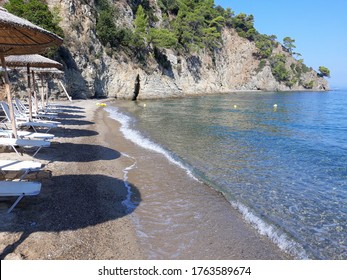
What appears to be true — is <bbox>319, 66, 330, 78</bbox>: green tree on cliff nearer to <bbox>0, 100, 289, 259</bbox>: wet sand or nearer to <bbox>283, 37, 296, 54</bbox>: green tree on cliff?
<bbox>283, 37, 296, 54</bbox>: green tree on cliff

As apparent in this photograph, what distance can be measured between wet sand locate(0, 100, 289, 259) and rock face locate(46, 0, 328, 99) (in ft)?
85.4

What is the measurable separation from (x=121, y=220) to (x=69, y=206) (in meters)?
1.11

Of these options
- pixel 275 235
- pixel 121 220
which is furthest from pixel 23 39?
pixel 275 235

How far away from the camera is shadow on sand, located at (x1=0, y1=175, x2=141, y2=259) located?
4812 millimetres

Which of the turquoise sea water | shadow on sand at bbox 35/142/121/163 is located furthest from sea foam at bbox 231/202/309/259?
shadow on sand at bbox 35/142/121/163

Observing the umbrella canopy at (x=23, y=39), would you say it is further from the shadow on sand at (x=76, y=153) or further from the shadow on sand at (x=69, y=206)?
the shadow on sand at (x=69, y=206)

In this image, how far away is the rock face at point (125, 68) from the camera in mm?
32812

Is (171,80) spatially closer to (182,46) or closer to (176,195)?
(182,46)

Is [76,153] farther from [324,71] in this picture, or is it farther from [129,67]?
[324,71]

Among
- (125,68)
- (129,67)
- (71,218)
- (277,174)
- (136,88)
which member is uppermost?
(129,67)

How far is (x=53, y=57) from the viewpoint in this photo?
2845 centimetres

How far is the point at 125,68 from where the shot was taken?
42.2 metres
